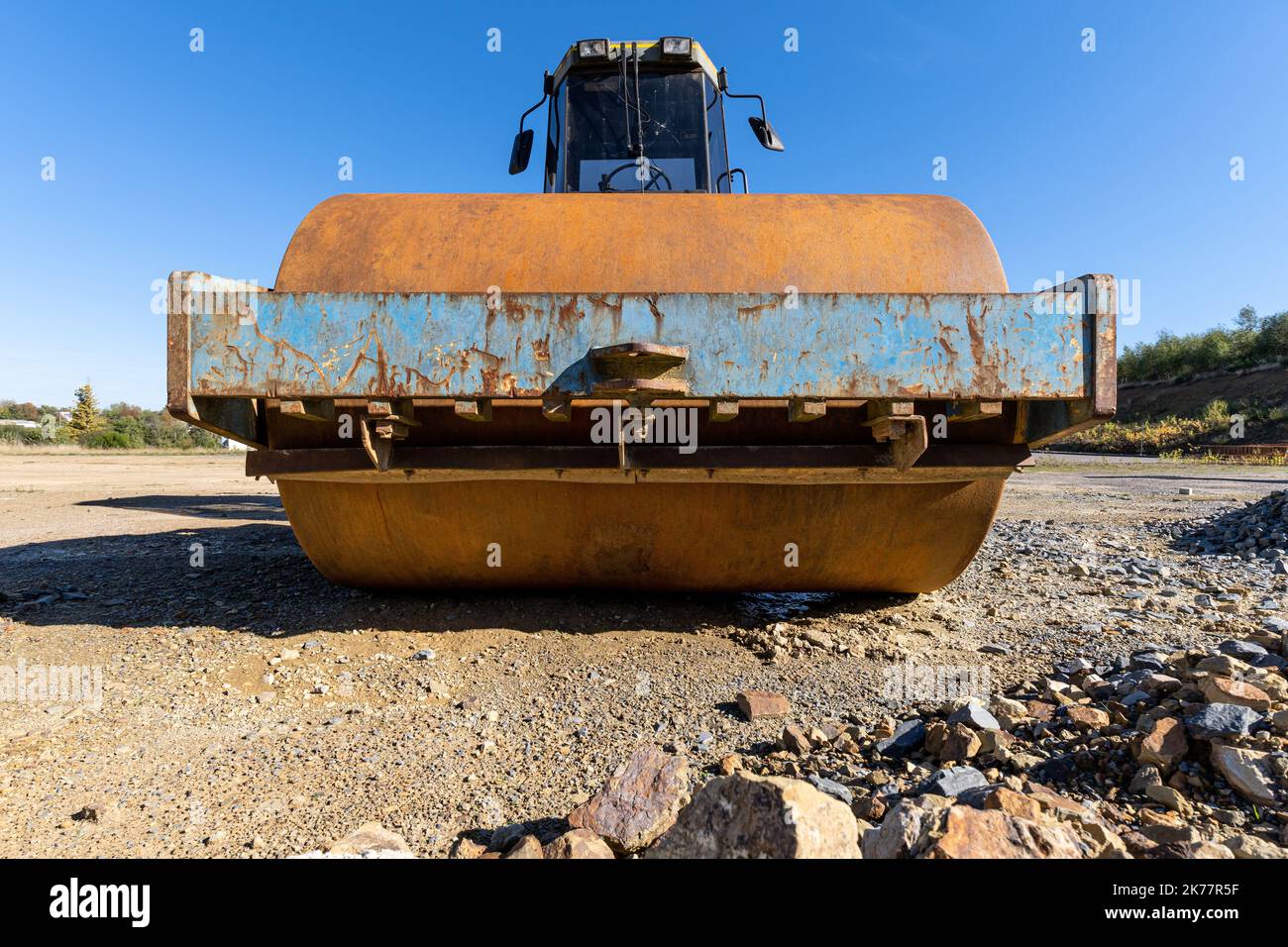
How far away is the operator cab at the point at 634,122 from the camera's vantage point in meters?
3.66

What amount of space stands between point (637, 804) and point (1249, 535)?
202 inches

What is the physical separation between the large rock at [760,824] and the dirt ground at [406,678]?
1.29ft

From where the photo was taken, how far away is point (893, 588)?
2.83m

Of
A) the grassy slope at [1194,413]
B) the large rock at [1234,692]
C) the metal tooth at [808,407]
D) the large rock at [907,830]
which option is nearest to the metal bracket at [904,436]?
the metal tooth at [808,407]

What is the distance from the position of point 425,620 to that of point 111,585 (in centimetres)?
195

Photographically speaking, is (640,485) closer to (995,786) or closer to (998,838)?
(995,786)

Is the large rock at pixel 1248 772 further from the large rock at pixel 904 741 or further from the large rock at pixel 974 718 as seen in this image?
the large rock at pixel 904 741

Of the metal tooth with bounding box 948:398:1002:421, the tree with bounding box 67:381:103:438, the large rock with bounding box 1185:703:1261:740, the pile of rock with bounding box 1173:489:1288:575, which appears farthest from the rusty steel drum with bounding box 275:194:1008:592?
the tree with bounding box 67:381:103:438

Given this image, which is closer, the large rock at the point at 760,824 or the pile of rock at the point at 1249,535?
the large rock at the point at 760,824

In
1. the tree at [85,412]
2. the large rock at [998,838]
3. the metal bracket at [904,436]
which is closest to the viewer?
the large rock at [998,838]

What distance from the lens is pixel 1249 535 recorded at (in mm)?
4512

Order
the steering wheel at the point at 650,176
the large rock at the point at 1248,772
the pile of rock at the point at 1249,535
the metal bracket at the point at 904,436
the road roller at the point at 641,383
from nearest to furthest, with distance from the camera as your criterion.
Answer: the large rock at the point at 1248,772 → the road roller at the point at 641,383 → the metal bracket at the point at 904,436 → the steering wheel at the point at 650,176 → the pile of rock at the point at 1249,535

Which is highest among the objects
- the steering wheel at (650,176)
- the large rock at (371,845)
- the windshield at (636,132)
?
the windshield at (636,132)
